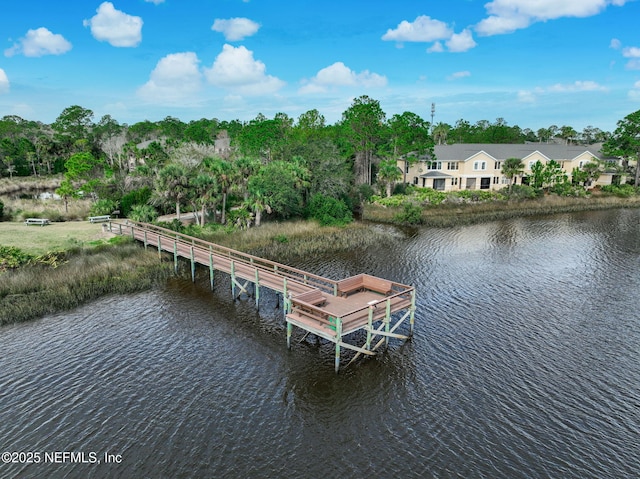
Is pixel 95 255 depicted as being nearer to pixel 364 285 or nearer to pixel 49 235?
pixel 49 235

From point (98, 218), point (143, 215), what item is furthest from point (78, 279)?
point (98, 218)

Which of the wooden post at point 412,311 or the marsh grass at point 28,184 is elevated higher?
the marsh grass at point 28,184

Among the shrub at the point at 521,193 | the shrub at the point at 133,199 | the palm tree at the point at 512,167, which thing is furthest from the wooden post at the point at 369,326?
the palm tree at the point at 512,167

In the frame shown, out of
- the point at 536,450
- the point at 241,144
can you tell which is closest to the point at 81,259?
the point at 536,450

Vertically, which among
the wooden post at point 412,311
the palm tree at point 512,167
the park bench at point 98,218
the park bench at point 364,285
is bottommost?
the wooden post at point 412,311

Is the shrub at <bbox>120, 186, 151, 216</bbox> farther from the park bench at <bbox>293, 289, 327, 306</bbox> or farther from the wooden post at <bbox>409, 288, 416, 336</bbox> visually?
the wooden post at <bbox>409, 288, 416, 336</bbox>

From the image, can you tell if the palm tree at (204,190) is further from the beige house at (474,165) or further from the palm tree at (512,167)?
the palm tree at (512,167)
